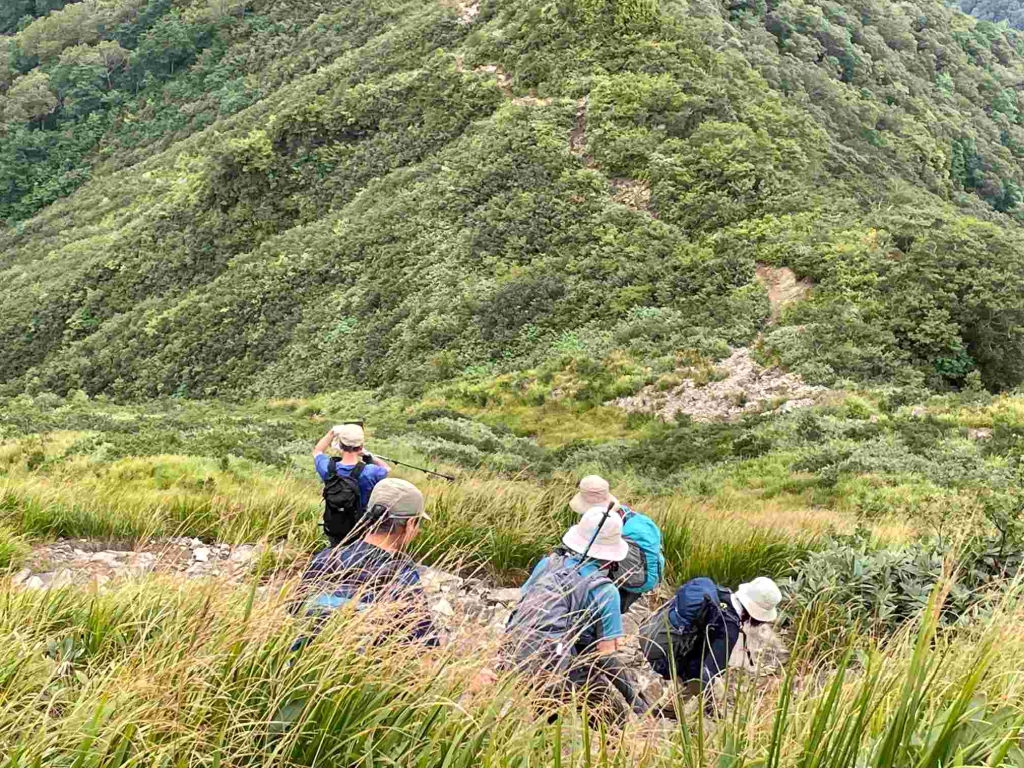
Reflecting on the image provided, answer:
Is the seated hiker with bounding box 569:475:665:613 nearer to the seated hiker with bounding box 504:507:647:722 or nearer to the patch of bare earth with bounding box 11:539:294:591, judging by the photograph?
the seated hiker with bounding box 504:507:647:722

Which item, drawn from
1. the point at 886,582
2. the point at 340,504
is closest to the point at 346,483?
the point at 340,504

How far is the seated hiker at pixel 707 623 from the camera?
13.3 ft

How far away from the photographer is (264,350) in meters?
25.9

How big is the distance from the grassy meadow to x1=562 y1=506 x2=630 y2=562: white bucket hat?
866 millimetres

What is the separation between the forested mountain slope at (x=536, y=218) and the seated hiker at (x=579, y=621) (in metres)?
13.9

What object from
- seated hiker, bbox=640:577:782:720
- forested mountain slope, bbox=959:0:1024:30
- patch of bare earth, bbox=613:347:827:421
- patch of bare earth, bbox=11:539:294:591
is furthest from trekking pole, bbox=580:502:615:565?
forested mountain slope, bbox=959:0:1024:30

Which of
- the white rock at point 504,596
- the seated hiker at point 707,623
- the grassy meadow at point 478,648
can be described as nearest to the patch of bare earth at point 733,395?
the grassy meadow at point 478,648

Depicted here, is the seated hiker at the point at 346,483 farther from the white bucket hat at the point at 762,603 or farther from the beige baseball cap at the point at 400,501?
the white bucket hat at the point at 762,603

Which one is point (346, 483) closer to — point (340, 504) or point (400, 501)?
point (340, 504)

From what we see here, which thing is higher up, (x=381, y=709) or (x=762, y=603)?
(x=381, y=709)

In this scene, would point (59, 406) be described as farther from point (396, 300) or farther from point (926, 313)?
point (926, 313)

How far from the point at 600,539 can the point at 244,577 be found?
5.80 feet

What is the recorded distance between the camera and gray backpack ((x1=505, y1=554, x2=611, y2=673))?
3.14 m

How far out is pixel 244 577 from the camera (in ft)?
13.3
